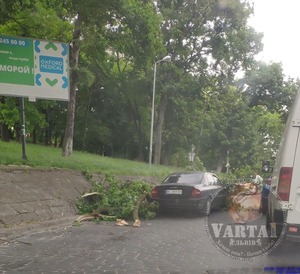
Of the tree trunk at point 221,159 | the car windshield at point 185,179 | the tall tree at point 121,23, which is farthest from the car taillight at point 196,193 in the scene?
the tree trunk at point 221,159

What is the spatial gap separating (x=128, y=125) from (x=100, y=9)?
2985cm

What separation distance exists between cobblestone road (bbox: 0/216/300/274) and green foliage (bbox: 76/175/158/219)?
1.96 metres

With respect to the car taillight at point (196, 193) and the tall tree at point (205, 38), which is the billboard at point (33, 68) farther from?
the tall tree at point (205, 38)

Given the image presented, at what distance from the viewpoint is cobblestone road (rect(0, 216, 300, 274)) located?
19.9 feet

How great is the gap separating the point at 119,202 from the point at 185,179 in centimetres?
241

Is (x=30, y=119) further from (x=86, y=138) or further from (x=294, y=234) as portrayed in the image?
(x=294, y=234)

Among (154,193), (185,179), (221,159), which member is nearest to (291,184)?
(154,193)

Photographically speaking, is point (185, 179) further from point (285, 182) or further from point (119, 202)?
point (285, 182)

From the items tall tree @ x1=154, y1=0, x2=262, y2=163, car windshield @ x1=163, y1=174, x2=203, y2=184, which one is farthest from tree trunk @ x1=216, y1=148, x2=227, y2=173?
car windshield @ x1=163, y1=174, x2=203, y2=184

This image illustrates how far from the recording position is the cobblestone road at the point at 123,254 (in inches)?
239

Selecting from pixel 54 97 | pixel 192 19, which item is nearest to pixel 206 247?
pixel 54 97

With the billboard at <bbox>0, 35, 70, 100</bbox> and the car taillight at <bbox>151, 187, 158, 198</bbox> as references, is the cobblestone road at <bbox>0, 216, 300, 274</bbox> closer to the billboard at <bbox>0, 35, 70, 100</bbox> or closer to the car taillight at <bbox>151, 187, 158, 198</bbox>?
the car taillight at <bbox>151, 187, 158, 198</bbox>

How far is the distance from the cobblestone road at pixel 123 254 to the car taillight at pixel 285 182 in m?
1.31

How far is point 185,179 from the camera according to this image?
1304 cm
